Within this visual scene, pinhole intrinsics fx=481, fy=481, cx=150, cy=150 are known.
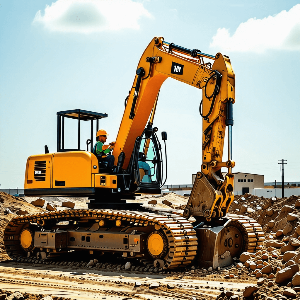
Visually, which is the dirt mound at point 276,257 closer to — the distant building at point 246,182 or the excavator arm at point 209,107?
the excavator arm at point 209,107

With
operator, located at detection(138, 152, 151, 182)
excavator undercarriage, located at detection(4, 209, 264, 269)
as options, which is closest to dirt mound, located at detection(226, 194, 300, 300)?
excavator undercarriage, located at detection(4, 209, 264, 269)

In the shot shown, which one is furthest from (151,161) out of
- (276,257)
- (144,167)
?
(276,257)

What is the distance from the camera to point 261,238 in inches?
481

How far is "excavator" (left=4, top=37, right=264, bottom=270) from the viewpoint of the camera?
10609 millimetres

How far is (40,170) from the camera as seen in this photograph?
12867 millimetres

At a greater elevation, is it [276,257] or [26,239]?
[26,239]

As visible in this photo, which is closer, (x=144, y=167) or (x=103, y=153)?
(x=103, y=153)

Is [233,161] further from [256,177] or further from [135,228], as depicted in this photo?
[256,177]

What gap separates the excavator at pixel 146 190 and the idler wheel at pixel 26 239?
3cm

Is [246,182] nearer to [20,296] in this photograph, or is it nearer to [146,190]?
[146,190]

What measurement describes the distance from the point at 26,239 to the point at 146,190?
366 centimetres

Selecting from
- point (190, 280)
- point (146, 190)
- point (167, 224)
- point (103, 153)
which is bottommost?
point (190, 280)

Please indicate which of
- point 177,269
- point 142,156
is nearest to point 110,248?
point 177,269

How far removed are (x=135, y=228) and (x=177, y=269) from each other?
1.43 meters
